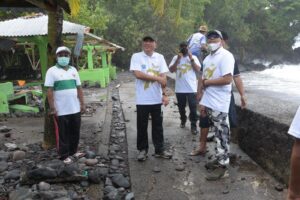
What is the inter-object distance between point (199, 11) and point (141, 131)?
114 ft

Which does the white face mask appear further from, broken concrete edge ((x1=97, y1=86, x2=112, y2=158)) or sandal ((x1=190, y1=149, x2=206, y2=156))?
broken concrete edge ((x1=97, y1=86, x2=112, y2=158))

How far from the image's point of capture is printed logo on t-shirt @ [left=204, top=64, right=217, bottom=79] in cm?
544

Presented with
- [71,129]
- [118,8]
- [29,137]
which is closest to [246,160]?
[71,129]

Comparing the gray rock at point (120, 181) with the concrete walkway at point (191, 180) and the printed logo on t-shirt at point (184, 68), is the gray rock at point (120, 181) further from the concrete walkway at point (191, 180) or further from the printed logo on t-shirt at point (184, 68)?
the printed logo on t-shirt at point (184, 68)

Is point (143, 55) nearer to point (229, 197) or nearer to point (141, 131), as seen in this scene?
point (141, 131)

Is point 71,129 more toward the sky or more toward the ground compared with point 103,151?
more toward the sky

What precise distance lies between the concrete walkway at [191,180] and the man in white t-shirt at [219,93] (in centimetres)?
22

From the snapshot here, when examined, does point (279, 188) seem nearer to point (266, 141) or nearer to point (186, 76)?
point (266, 141)

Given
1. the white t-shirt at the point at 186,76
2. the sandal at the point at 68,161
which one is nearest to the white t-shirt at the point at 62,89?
the sandal at the point at 68,161

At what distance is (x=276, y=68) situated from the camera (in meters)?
49.1

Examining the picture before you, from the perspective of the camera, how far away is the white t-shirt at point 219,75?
530 centimetres

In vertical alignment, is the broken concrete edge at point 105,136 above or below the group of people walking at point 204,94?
below

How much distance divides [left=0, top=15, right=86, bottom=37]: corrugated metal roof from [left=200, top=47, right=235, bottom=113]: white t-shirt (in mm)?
5163

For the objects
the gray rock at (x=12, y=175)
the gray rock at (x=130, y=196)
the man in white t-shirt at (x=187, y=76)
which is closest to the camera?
A: the gray rock at (x=130, y=196)
